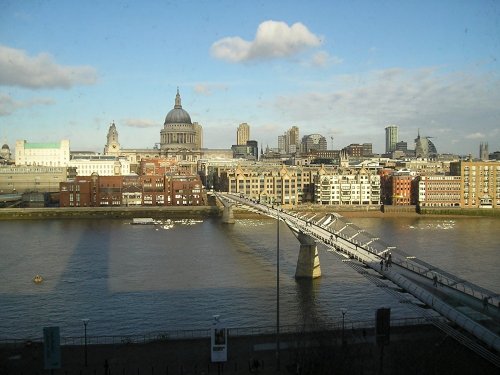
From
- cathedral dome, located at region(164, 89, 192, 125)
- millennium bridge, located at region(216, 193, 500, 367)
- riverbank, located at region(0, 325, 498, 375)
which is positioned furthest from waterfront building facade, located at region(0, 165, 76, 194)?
riverbank, located at region(0, 325, 498, 375)

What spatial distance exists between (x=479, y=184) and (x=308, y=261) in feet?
56.5

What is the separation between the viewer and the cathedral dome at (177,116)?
48.0 metres

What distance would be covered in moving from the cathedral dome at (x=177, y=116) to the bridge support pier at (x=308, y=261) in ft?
128

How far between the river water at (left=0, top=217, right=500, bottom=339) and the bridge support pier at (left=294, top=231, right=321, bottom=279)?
0.17m

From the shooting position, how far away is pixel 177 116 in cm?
4806

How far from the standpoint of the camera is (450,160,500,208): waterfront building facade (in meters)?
24.7

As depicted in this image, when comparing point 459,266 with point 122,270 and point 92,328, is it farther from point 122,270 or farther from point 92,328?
point 92,328

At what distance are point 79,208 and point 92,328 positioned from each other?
16305 mm

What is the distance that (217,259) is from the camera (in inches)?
480

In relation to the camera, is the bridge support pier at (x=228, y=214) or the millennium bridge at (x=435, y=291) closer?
the millennium bridge at (x=435, y=291)

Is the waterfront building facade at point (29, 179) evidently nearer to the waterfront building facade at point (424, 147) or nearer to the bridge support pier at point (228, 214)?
the bridge support pier at point (228, 214)

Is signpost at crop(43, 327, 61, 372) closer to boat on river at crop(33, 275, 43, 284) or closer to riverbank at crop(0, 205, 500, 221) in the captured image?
boat on river at crop(33, 275, 43, 284)

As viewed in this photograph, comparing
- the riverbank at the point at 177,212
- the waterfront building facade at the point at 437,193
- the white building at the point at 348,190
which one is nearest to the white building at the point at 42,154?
the riverbank at the point at 177,212

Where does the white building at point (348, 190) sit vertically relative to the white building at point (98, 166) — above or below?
below
